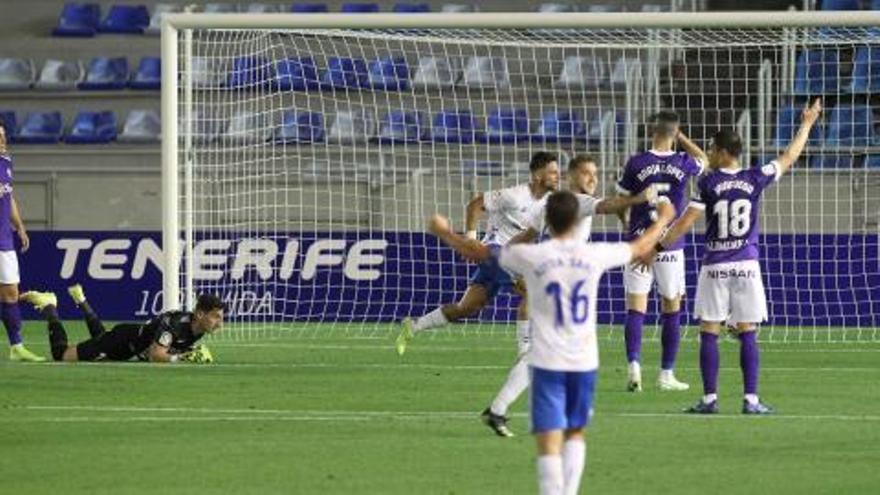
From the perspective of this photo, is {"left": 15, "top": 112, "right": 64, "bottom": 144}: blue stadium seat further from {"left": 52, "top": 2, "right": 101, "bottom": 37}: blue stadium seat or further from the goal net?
the goal net

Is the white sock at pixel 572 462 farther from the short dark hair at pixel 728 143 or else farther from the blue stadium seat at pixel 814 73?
the blue stadium seat at pixel 814 73

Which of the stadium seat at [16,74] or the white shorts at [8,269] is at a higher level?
the stadium seat at [16,74]

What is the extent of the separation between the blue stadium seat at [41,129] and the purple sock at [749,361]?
60.8ft

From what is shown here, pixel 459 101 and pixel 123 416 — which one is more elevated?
pixel 459 101

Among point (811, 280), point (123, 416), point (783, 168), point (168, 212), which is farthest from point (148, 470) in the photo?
point (811, 280)

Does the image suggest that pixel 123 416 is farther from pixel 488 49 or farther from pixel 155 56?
pixel 155 56

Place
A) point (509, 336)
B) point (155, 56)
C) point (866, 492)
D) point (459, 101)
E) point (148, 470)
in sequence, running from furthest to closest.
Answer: point (155, 56), point (459, 101), point (509, 336), point (148, 470), point (866, 492)

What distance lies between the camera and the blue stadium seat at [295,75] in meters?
26.1

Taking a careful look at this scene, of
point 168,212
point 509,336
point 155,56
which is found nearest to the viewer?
point 168,212

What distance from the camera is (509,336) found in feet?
81.1

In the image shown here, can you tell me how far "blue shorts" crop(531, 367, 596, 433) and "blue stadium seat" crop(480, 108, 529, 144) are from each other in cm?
1698

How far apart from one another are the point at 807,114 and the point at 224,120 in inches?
419

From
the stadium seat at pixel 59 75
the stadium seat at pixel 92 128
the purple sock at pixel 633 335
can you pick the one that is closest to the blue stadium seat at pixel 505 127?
the stadium seat at pixel 92 128

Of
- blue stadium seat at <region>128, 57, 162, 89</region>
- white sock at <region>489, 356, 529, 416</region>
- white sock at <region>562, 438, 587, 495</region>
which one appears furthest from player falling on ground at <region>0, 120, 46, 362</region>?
blue stadium seat at <region>128, 57, 162, 89</region>
